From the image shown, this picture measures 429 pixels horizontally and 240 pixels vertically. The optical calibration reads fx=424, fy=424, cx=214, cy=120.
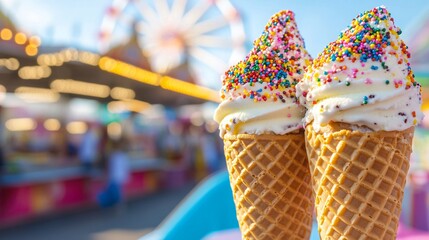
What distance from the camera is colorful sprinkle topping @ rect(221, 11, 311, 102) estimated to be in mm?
1006

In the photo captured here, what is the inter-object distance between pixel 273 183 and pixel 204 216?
873 millimetres

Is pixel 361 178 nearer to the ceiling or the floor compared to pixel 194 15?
nearer to the floor

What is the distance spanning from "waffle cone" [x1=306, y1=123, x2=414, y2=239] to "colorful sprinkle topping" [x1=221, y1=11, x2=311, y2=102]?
0.20 m

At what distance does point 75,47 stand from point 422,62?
13.3 feet

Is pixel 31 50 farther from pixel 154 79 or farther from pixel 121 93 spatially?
pixel 121 93

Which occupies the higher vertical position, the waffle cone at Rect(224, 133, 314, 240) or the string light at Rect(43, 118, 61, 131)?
the string light at Rect(43, 118, 61, 131)

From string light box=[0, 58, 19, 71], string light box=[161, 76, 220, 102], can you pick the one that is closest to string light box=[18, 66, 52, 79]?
string light box=[0, 58, 19, 71]

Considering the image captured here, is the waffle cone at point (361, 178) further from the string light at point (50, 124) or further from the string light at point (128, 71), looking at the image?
the string light at point (50, 124)

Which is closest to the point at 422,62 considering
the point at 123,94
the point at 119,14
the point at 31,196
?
the point at 31,196

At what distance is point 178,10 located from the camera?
1359 centimetres

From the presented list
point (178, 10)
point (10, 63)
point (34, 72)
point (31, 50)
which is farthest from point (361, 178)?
point (178, 10)

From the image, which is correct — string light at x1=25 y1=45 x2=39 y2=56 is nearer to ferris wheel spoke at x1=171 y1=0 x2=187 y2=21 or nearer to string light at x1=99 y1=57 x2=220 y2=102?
string light at x1=99 y1=57 x2=220 y2=102

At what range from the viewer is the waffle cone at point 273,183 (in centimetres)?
97

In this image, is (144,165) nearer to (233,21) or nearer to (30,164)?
(30,164)
